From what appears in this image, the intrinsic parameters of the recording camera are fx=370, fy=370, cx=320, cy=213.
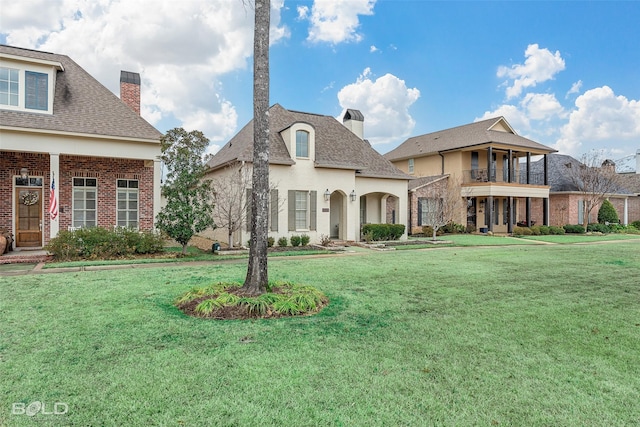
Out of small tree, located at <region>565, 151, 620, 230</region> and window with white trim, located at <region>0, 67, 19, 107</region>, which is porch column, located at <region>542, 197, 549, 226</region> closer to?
small tree, located at <region>565, 151, 620, 230</region>

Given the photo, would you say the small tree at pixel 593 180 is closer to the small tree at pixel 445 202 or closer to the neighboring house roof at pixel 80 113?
the small tree at pixel 445 202

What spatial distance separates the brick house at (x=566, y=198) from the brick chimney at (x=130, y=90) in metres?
28.8

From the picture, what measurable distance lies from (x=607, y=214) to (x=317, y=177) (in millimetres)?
26355

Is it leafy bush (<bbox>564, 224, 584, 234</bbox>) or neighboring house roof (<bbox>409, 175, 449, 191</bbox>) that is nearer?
neighboring house roof (<bbox>409, 175, 449, 191</bbox>)

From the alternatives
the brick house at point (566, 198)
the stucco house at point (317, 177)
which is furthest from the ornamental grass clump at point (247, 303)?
the brick house at point (566, 198)

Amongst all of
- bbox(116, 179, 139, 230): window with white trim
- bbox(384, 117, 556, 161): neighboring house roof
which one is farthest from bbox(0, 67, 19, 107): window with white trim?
bbox(384, 117, 556, 161): neighboring house roof

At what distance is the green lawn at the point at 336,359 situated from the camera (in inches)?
116

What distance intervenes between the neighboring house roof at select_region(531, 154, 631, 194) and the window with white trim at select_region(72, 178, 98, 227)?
3126 centimetres

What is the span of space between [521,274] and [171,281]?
8.58 m

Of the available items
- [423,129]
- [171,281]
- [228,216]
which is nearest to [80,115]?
[228,216]

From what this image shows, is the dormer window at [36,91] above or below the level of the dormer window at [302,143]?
above

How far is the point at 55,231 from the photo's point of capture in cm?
1198

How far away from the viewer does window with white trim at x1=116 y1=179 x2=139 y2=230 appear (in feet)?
47.5

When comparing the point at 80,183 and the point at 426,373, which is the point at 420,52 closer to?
the point at 80,183
